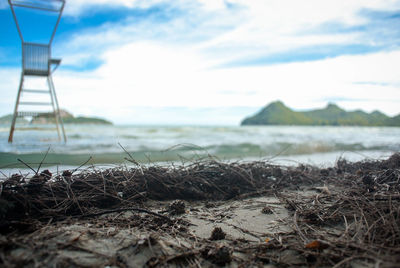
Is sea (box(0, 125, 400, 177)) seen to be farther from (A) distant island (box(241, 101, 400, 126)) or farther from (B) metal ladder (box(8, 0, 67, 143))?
(A) distant island (box(241, 101, 400, 126))

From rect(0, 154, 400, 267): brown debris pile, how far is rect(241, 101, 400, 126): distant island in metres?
27.9

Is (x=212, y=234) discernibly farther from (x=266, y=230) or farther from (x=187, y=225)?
(x=266, y=230)

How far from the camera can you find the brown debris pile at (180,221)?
139 centimetres

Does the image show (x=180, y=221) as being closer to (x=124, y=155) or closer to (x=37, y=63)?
(x=124, y=155)

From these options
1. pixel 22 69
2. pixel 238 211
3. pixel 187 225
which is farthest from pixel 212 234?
pixel 22 69

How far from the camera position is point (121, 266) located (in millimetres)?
1309

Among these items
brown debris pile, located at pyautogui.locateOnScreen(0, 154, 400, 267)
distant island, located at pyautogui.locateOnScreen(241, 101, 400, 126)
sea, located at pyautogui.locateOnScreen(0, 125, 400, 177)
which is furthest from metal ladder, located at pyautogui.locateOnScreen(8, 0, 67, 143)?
distant island, located at pyautogui.locateOnScreen(241, 101, 400, 126)

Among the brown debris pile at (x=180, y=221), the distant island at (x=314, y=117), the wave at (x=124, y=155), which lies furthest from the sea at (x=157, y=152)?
the distant island at (x=314, y=117)

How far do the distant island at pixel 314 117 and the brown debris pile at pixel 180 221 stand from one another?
2789 cm

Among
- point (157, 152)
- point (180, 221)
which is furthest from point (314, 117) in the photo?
point (180, 221)

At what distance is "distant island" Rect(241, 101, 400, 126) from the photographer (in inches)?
1271

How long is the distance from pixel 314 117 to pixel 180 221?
159 ft

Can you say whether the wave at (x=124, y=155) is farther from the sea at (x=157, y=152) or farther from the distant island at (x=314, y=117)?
the distant island at (x=314, y=117)

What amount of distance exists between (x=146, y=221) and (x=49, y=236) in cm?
62
